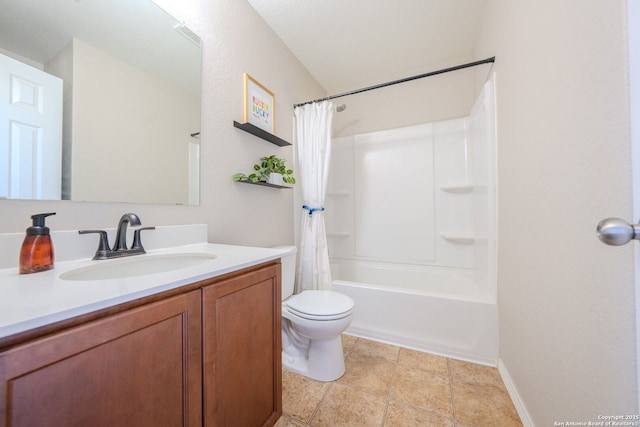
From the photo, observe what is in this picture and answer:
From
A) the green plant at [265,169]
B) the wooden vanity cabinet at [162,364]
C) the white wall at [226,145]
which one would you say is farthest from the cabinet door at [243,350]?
the green plant at [265,169]

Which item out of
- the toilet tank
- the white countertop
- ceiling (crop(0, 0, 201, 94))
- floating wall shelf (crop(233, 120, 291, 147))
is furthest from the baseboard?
ceiling (crop(0, 0, 201, 94))

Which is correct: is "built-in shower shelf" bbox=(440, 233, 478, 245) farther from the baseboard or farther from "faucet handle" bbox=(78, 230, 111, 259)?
"faucet handle" bbox=(78, 230, 111, 259)

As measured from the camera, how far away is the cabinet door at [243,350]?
701 mm

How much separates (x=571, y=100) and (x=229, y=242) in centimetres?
162

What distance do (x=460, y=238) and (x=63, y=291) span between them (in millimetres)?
2408

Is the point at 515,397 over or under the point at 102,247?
under

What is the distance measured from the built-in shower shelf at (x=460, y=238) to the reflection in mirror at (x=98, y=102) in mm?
2075

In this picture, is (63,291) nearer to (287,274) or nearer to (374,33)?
(287,274)

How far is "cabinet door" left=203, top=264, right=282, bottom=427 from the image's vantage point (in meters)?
0.70

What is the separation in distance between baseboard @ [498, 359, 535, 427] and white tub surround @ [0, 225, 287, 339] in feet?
4.31

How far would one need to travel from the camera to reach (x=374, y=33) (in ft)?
6.14

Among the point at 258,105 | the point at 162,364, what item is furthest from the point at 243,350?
the point at 258,105

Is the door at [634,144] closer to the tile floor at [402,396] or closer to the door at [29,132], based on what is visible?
the tile floor at [402,396]

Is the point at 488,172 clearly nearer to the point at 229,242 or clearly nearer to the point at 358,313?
the point at 358,313
